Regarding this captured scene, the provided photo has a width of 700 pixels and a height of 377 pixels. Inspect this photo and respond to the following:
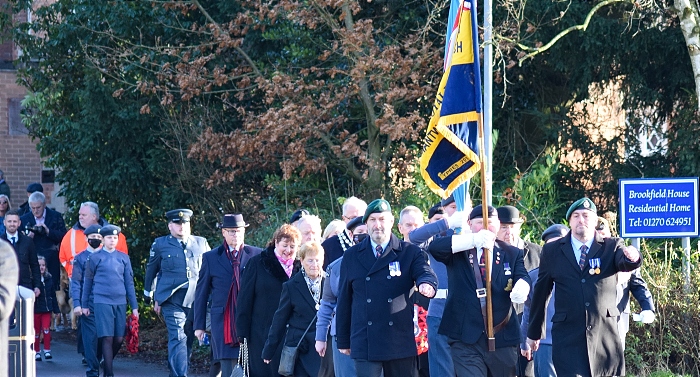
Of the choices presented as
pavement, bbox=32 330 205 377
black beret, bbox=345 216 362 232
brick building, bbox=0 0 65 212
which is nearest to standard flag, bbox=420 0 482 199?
black beret, bbox=345 216 362 232

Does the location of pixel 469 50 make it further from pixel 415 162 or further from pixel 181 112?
pixel 181 112

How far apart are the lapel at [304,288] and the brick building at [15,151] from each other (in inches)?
780

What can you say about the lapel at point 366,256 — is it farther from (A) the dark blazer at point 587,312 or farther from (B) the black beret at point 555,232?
(B) the black beret at point 555,232

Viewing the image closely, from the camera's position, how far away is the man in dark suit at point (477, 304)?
8.85 m

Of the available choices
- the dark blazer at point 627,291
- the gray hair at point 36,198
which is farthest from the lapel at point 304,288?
the gray hair at point 36,198

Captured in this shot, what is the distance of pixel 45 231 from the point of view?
1678cm

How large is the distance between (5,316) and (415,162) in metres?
11.3

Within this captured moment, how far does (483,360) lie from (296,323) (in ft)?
5.77

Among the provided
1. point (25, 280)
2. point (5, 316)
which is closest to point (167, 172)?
point (25, 280)

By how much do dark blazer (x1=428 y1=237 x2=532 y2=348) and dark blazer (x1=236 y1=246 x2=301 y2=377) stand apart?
1.86 meters

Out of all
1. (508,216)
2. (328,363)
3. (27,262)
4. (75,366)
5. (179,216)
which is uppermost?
(179,216)

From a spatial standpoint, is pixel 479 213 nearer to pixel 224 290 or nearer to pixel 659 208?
pixel 224 290

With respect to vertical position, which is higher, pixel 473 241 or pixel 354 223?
pixel 354 223

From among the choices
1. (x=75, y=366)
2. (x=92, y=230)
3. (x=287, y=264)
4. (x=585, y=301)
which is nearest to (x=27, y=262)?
(x=75, y=366)
